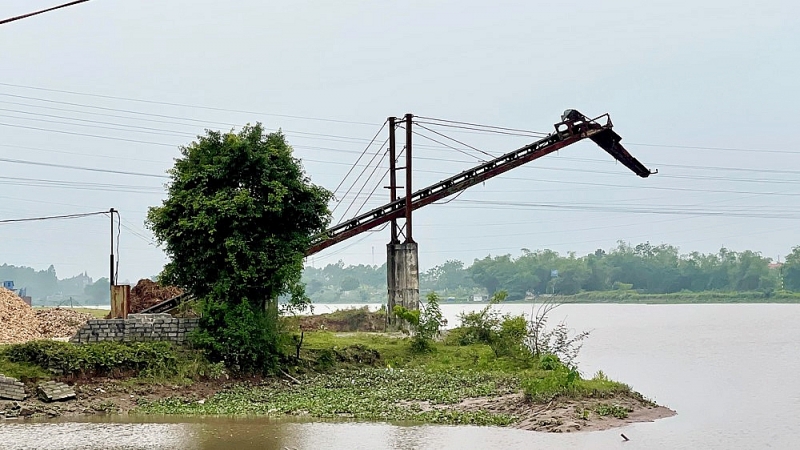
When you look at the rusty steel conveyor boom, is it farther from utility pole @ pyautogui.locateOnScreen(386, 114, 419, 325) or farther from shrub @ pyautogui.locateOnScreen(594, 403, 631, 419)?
shrub @ pyautogui.locateOnScreen(594, 403, 631, 419)

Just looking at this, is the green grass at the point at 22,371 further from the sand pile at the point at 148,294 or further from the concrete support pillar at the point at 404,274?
the concrete support pillar at the point at 404,274

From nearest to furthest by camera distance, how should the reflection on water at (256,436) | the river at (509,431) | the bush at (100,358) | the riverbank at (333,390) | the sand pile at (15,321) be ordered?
the reflection on water at (256,436)
the river at (509,431)
the riverbank at (333,390)
the bush at (100,358)
the sand pile at (15,321)

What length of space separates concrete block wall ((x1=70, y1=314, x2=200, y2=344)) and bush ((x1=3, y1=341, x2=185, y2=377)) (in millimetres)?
501

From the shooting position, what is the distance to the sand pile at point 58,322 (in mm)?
32500

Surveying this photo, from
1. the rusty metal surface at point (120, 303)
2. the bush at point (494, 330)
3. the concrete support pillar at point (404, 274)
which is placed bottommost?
the bush at point (494, 330)

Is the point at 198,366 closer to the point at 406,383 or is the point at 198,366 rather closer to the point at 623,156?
the point at 406,383

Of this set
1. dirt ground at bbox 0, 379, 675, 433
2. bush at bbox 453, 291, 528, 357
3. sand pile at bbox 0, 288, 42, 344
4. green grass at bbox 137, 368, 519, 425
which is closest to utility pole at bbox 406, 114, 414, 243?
bush at bbox 453, 291, 528, 357

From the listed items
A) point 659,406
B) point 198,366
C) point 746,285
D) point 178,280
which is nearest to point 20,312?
point 178,280

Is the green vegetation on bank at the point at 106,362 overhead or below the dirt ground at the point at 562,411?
overhead

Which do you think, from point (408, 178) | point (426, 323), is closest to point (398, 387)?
point (426, 323)

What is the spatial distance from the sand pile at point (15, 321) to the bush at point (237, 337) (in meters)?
6.87

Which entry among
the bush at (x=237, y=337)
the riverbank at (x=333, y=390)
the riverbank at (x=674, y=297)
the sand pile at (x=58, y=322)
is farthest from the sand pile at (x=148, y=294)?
the riverbank at (x=674, y=297)

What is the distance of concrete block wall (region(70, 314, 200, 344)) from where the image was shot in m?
25.4

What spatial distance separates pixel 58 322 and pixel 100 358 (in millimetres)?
11649
